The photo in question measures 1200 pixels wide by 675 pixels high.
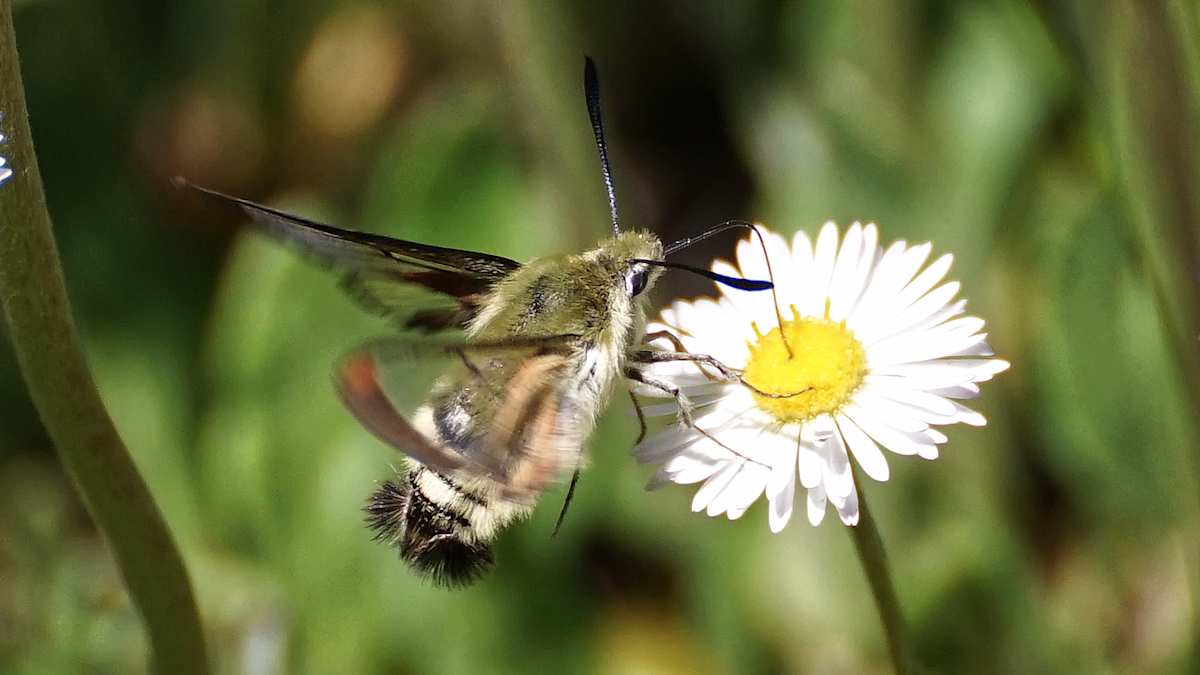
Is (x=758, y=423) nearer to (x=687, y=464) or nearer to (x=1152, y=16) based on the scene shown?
(x=687, y=464)

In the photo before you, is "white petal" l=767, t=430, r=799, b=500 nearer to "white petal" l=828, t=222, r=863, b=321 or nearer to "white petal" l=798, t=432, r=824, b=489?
"white petal" l=798, t=432, r=824, b=489

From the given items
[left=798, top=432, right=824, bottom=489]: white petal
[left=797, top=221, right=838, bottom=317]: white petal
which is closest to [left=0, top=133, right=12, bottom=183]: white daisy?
[left=798, top=432, right=824, bottom=489]: white petal

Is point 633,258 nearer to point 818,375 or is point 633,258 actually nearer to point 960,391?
point 818,375

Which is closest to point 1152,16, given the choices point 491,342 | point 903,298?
point 903,298

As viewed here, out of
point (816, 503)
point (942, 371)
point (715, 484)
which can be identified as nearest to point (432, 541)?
point (715, 484)

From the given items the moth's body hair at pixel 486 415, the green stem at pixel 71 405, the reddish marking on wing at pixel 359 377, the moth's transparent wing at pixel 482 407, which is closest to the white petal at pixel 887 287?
the moth's body hair at pixel 486 415
